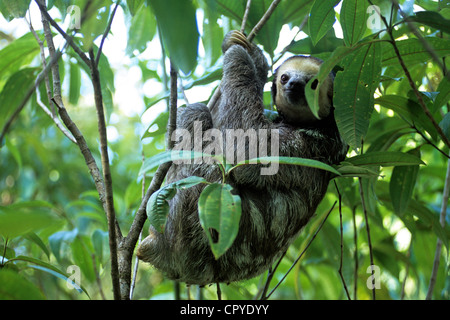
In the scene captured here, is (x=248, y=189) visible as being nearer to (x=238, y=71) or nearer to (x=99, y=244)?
(x=238, y=71)

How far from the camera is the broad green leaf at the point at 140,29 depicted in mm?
4758

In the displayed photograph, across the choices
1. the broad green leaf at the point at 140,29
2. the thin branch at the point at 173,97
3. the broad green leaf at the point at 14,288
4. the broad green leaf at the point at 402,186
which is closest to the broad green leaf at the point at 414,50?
the broad green leaf at the point at 402,186

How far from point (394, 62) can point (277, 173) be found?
4.52 ft

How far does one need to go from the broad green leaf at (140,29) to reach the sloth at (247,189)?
1.11 metres

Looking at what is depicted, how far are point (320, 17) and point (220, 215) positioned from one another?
6.58 feet

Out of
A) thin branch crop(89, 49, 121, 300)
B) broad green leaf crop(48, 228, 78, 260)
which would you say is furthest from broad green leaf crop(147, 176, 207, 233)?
broad green leaf crop(48, 228, 78, 260)

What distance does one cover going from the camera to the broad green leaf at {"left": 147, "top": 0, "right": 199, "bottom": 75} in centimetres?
150

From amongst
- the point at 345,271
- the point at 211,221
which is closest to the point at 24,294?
the point at 211,221

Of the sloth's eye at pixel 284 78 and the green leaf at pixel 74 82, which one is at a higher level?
the green leaf at pixel 74 82

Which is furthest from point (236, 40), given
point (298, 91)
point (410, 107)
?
point (410, 107)

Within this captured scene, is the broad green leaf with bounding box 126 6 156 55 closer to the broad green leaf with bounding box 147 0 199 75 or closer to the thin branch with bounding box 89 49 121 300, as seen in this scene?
the thin branch with bounding box 89 49 121 300

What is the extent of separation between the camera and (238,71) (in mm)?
3971

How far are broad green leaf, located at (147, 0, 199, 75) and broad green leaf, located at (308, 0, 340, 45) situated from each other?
1.92 metres

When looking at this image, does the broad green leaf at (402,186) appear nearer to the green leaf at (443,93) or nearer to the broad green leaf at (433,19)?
the green leaf at (443,93)
